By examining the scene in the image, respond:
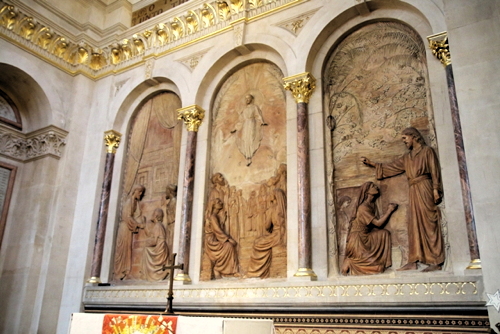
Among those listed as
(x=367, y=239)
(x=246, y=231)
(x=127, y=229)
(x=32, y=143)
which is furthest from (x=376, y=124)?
(x=32, y=143)

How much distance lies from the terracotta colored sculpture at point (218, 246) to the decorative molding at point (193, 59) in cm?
310

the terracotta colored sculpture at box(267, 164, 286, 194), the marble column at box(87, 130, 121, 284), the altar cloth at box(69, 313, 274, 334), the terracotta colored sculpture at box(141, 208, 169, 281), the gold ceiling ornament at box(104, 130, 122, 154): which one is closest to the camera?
the altar cloth at box(69, 313, 274, 334)

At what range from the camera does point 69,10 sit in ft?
36.8

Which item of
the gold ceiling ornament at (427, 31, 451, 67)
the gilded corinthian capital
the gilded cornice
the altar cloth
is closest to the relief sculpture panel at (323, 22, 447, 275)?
the gold ceiling ornament at (427, 31, 451, 67)

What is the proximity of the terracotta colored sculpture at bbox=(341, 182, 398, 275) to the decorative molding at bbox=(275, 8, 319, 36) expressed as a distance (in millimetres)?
3303

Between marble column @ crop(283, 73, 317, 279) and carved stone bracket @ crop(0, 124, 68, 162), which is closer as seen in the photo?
marble column @ crop(283, 73, 317, 279)

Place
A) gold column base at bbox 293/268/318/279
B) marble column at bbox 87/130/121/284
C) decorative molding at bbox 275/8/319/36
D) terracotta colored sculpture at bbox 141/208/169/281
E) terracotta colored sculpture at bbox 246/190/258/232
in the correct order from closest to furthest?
gold column base at bbox 293/268/318/279 < terracotta colored sculpture at bbox 246/190/258/232 < decorative molding at bbox 275/8/319/36 < terracotta colored sculpture at bbox 141/208/169/281 < marble column at bbox 87/130/121/284

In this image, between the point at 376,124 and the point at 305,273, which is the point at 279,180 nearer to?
the point at 305,273

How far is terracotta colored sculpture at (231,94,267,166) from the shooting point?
8672mm

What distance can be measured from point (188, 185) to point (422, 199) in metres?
4.35

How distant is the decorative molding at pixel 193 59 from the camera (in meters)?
9.82

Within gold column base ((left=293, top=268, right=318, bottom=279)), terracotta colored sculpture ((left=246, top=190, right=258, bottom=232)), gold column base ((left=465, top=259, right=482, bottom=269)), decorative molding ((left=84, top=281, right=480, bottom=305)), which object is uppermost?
terracotta colored sculpture ((left=246, top=190, right=258, bottom=232))

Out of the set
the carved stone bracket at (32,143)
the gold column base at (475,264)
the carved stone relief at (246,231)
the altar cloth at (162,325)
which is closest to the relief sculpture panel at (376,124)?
the gold column base at (475,264)

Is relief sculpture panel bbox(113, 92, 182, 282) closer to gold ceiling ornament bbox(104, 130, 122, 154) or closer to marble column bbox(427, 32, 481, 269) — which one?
gold ceiling ornament bbox(104, 130, 122, 154)
